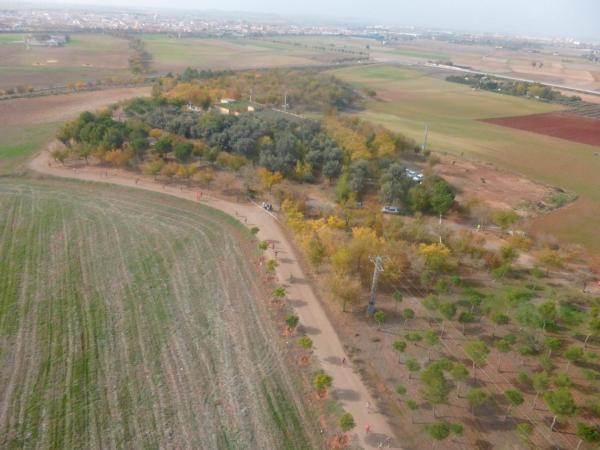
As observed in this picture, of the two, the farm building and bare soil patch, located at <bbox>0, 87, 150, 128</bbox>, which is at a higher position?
the farm building

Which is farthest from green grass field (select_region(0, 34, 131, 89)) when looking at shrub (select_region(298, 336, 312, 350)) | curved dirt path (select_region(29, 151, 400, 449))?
shrub (select_region(298, 336, 312, 350))

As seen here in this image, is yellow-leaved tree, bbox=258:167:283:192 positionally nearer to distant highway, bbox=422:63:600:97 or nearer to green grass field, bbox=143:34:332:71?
green grass field, bbox=143:34:332:71

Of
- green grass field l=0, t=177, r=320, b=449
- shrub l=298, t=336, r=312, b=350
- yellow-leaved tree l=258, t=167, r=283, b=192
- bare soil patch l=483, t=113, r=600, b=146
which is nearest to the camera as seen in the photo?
green grass field l=0, t=177, r=320, b=449

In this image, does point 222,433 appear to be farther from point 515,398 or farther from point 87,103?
point 87,103

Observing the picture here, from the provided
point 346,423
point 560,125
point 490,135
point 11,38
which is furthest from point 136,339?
point 11,38

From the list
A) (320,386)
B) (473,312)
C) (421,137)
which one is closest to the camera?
(320,386)

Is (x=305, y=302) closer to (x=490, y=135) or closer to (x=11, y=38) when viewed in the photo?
(x=490, y=135)

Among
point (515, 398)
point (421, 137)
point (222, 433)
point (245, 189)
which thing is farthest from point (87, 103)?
point (515, 398)
